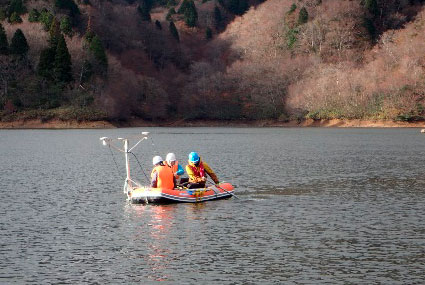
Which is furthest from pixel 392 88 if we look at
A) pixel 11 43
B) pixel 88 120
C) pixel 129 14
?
pixel 129 14

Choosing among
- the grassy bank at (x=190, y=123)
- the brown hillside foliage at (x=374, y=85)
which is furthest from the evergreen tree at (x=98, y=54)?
the brown hillside foliage at (x=374, y=85)

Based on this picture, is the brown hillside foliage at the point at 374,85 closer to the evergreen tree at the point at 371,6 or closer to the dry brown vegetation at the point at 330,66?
the dry brown vegetation at the point at 330,66

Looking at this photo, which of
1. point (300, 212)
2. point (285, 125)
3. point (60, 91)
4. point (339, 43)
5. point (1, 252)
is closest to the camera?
point (1, 252)

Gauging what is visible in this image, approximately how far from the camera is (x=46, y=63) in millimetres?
132750

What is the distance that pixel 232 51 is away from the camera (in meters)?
191

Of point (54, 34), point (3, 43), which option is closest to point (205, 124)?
point (54, 34)

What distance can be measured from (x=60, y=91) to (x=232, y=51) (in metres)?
68.0

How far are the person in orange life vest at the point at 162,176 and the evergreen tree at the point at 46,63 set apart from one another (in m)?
101

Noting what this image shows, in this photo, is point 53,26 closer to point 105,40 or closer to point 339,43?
point 105,40

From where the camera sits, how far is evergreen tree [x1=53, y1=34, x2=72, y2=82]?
433 ft

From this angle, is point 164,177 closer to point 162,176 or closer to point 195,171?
point 162,176

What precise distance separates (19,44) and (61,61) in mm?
8415

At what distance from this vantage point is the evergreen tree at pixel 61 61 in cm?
13212

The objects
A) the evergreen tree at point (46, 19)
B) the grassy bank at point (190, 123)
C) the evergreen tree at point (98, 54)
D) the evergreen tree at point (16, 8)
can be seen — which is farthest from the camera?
the evergreen tree at point (16, 8)
